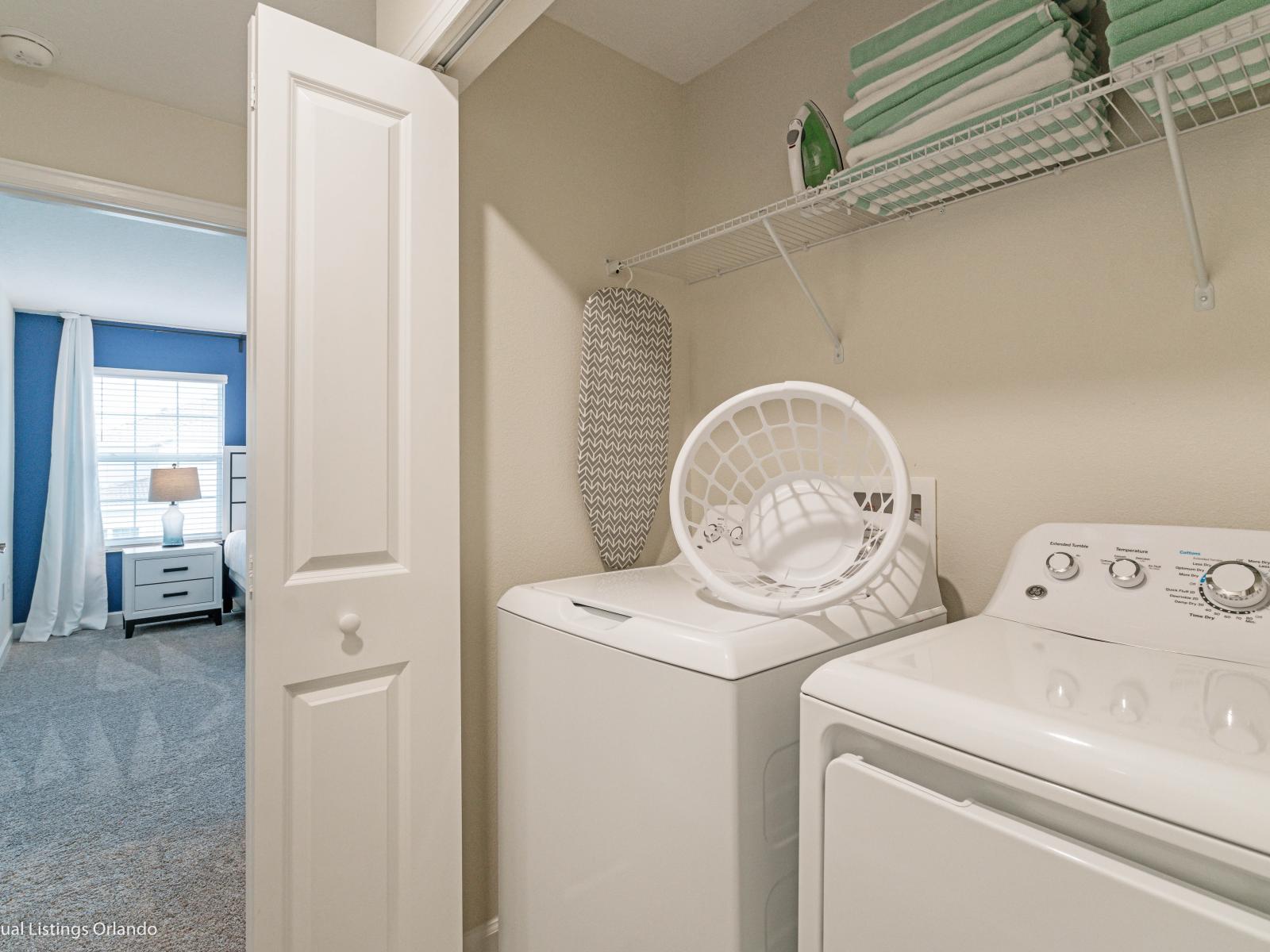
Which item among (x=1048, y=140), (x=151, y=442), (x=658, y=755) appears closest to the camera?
(x=658, y=755)

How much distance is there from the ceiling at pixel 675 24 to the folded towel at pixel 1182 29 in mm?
939

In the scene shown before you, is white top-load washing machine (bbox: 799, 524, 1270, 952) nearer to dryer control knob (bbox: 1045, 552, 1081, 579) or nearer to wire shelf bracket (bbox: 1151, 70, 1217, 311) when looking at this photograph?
dryer control knob (bbox: 1045, 552, 1081, 579)

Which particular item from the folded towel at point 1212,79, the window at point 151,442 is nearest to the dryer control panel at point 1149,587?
the folded towel at point 1212,79

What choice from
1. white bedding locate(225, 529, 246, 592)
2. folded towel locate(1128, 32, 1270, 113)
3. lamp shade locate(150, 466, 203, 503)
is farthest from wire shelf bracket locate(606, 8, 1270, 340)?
lamp shade locate(150, 466, 203, 503)

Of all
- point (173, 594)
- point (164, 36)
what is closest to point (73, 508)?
point (173, 594)

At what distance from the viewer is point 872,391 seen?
62.4 inches

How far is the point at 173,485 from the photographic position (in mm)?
5383

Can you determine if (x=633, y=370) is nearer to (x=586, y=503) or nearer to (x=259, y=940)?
(x=586, y=503)

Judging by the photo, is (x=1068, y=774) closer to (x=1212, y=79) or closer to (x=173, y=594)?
(x=1212, y=79)

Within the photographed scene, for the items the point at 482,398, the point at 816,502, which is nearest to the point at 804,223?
the point at 816,502

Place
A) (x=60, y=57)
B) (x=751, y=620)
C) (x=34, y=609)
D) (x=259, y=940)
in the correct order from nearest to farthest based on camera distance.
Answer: (x=751, y=620), (x=259, y=940), (x=60, y=57), (x=34, y=609)

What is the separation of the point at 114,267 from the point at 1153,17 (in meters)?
4.77

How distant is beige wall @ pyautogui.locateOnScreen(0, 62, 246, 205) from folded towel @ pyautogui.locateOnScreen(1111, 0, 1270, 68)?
82.9 inches

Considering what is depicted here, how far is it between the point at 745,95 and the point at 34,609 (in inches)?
229
